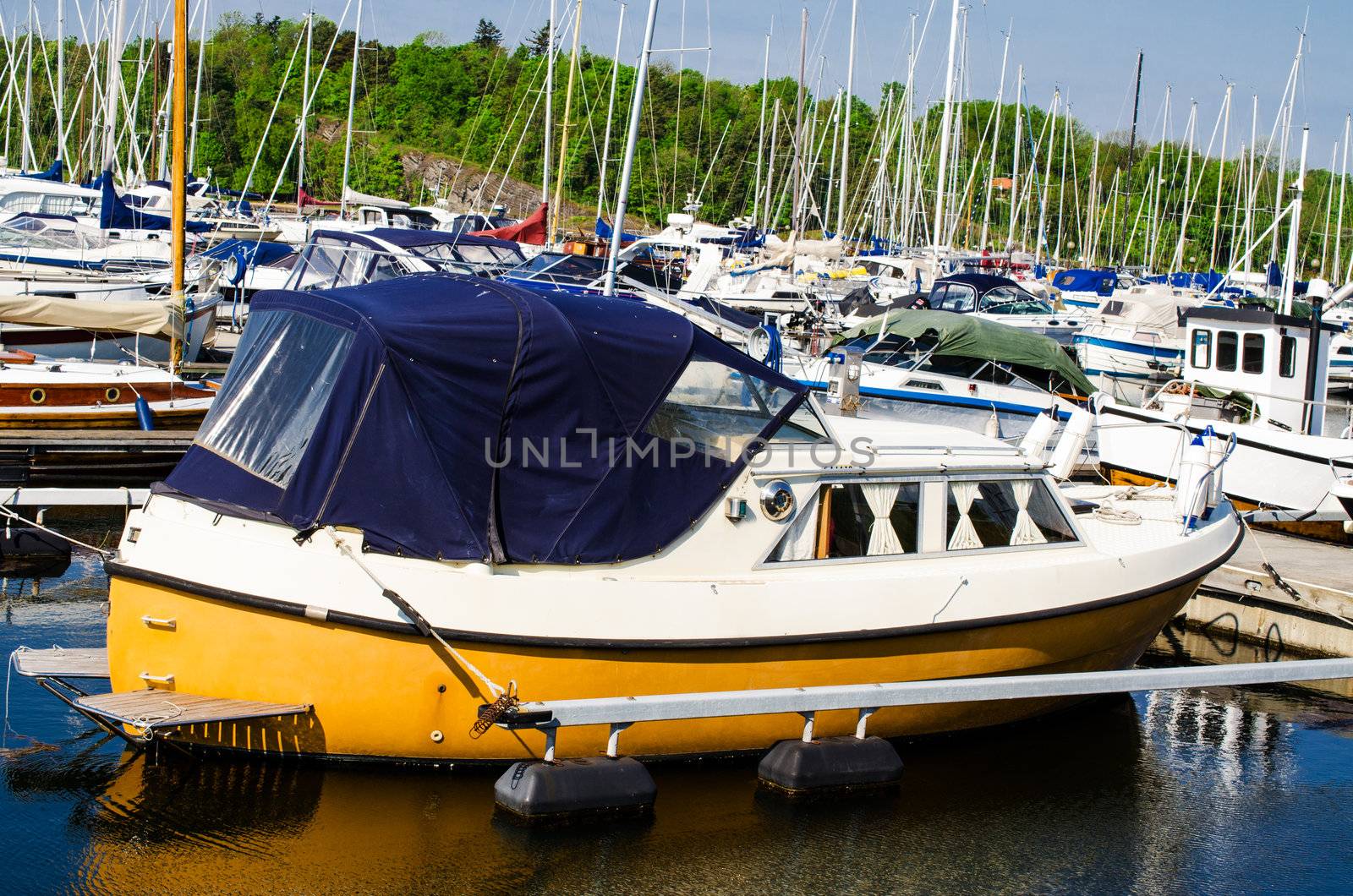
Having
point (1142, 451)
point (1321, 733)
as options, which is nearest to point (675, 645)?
point (1321, 733)

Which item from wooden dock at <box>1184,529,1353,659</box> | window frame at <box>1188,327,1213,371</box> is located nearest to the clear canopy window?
wooden dock at <box>1184,529,1353,659</box>

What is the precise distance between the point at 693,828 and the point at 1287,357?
15120 mm

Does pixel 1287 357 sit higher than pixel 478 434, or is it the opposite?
pixel 1287 357

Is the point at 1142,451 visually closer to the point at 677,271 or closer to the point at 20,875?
the point at 20,875

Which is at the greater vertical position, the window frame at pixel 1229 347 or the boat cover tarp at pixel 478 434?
the window frame at pixel 1229 347

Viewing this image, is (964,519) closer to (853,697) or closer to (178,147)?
(853,697)

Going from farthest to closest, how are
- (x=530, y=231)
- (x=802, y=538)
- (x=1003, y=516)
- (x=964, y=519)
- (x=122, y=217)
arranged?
1. (x=530, y=231)
2. (x=122, y=217)
3. (x=1003, y=516)
4. (x=964, y=519)
5. (x=802, y=538)

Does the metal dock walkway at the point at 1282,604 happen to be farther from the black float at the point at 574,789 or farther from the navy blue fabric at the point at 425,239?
the navy blue fabric at the point at 425,239

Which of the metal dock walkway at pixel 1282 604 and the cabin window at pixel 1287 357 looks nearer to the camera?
the metal dock walkway at pixel 1282 604

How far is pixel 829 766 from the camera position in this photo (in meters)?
8.25

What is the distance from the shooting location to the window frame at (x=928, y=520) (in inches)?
332

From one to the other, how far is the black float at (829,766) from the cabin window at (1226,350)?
13.8 metres

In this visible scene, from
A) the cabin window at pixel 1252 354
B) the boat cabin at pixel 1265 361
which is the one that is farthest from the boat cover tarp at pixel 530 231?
the cabin window at pixel 1252 354

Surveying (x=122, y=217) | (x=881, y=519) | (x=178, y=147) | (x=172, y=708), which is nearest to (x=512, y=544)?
(x=172, y=708)
